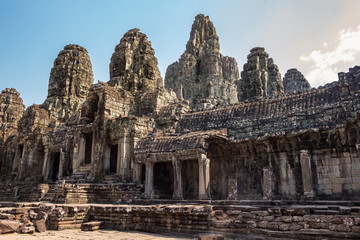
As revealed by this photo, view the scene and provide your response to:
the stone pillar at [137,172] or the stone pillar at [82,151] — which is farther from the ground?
the stone pillar at [82,151]

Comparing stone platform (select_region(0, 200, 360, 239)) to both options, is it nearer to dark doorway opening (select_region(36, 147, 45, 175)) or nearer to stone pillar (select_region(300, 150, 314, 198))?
stone pillar (select_region(300, 150, 314, 198))

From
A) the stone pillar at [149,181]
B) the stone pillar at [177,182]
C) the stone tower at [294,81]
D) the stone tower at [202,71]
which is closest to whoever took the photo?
the stone pillar at [177,182]

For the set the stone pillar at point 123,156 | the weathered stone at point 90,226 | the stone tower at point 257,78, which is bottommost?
the weathered stone at point 90,226

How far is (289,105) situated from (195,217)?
7930 millimetres

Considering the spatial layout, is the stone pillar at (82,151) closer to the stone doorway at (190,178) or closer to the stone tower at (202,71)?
the stone doorway at (190,178)

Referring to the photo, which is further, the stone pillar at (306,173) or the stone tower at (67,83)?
the stone tower at (67,83)

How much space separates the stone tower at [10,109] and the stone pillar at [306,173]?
3732 cm

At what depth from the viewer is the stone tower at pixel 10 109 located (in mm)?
39594

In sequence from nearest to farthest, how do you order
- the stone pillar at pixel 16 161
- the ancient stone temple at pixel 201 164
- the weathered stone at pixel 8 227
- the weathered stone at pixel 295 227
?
the weathered stone at pixel 295 227 → the ancient stone temple at pixel 201 164 → the weathered stone at pixel 8 227 → the stone pillar at pixel 16 161

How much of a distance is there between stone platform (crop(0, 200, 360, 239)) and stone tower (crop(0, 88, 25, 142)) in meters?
30.7

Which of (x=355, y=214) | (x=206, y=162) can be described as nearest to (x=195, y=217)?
(x=206, y=162)

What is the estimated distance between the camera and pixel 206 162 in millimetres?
13695

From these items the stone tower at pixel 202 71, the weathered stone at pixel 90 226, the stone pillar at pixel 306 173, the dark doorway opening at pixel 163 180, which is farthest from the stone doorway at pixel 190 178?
the stone tower at pixel 202 71

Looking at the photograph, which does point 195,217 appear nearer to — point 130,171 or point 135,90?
point 130,171
